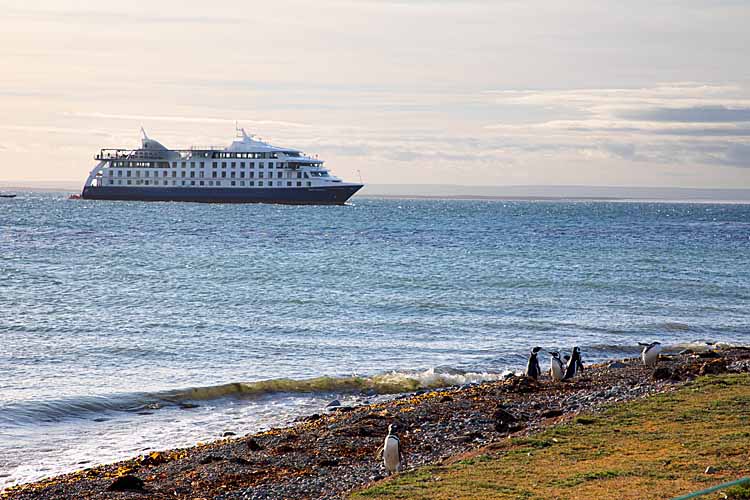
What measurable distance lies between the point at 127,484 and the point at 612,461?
4.71m

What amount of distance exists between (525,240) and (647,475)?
50141 mm

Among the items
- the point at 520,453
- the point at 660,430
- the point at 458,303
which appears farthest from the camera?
the point at 458,303

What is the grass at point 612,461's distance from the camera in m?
7.31

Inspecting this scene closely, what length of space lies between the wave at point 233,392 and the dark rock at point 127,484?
4.70 m

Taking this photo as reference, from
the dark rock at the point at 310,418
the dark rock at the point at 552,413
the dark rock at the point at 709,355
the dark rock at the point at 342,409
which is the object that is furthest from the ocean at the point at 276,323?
the dark rock at the point at 552,413

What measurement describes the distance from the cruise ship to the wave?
93.5m

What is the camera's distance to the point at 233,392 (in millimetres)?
15219

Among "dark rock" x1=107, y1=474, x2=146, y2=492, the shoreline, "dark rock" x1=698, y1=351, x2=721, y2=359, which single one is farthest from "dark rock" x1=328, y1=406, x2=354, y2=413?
"dark rock" x1=698, y1=351, x2=721, y2=359

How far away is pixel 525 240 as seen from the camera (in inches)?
2250

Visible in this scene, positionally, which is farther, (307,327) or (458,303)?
(458,303)

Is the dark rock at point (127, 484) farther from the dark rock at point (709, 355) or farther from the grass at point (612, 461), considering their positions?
the dark rock at point (709, 355)

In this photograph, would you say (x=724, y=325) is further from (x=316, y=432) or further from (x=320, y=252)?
(x=320, y=252)

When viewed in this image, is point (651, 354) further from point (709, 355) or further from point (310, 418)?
point (310, 418)

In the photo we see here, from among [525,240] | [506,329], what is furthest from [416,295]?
[525,240]
